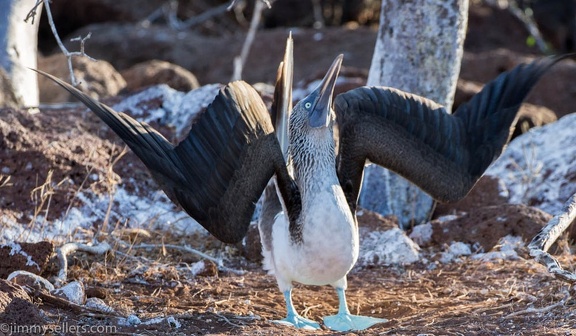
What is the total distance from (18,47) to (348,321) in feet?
14.1

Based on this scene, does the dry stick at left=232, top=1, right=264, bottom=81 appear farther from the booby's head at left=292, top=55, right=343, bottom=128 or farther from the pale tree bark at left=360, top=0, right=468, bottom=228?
the booby's head at left=292, top=55, right=343, bottom=128

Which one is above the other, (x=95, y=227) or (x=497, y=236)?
(x=95, y=227)

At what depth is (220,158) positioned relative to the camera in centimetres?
526

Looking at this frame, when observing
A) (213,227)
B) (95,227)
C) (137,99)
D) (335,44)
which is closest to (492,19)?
(335,44)

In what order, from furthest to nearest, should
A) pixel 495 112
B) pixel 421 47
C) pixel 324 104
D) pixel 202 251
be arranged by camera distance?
1. pixel 421 47
2. pixel 202 251
3. pixel 495 112
4. pixel 324 104

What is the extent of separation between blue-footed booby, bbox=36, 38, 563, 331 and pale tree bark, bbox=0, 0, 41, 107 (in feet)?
10.8

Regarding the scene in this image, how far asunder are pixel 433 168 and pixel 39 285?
2.29m

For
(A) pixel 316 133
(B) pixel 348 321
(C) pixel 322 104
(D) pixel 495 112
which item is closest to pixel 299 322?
(B) pixel 348 321

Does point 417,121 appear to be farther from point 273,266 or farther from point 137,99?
point 137,99

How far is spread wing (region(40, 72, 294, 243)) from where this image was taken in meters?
5.20

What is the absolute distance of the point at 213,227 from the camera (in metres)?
5.21

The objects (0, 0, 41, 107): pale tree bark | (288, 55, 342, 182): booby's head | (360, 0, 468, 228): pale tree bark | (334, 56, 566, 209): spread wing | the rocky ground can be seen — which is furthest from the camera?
(0, 0, 41, 107): pale tree bark

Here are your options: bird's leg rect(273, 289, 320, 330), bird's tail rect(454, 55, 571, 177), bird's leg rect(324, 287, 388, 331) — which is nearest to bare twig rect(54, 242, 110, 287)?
bird's leg rect(273, 289, 320, 330)

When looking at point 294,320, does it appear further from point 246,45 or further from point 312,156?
point 246,45
